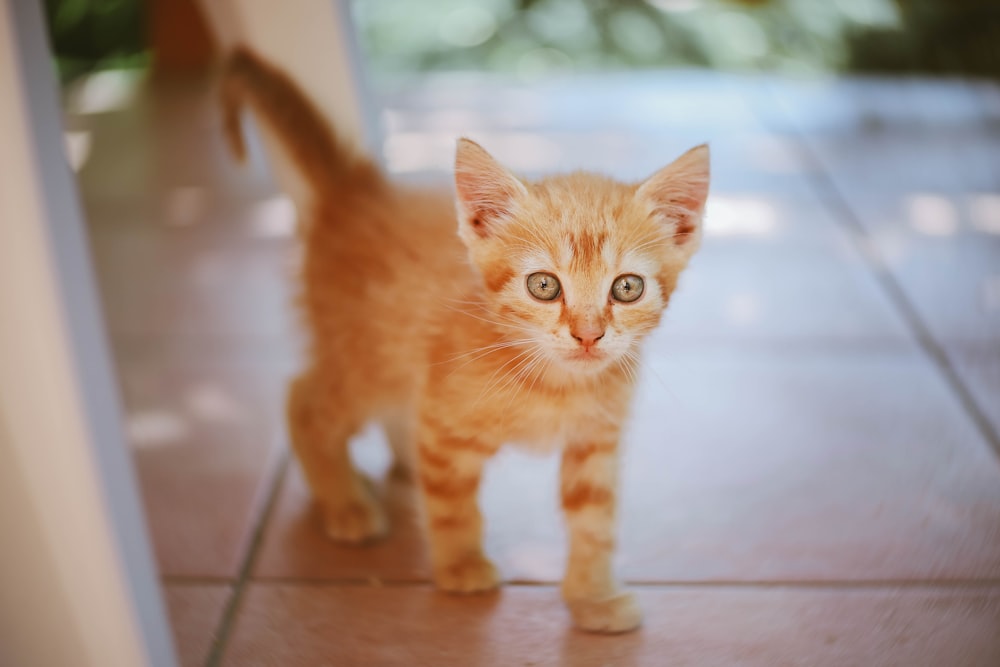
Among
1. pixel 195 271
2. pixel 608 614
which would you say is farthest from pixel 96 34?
pixel 608 614

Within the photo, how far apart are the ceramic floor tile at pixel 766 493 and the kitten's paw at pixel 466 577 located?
0.16 feet

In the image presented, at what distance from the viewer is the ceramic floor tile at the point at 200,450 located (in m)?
1.50

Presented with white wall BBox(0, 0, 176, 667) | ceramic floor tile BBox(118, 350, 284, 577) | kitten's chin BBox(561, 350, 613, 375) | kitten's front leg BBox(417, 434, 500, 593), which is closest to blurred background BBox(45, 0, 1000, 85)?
ceramic floor tile BBox(118, 350, 284, 577)

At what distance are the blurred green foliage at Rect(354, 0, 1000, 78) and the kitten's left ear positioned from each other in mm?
2503

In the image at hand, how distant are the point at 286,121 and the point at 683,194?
72 centimetres

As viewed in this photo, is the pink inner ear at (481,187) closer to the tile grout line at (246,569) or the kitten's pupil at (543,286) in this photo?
the kitten's pupil at (543,286)

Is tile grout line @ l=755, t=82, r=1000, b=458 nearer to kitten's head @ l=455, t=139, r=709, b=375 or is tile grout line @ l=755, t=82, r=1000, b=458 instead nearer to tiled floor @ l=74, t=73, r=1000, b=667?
tiled floor @ l=74, t=73, r=1000, b=667

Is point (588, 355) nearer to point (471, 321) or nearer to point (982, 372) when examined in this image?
point (471, 321)

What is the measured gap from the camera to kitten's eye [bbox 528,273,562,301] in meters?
1.12

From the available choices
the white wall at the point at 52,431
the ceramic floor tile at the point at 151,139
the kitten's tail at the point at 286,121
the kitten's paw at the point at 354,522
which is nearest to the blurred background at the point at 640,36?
the ceramic floor tile at the point at 151,139

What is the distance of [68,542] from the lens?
0.96 m

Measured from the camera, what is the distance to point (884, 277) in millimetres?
2250

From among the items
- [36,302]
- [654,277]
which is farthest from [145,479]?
[654,277]

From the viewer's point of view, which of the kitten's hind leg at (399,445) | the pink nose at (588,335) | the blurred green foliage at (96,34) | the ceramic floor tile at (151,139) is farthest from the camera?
the blurred green foliage at (96,34)
